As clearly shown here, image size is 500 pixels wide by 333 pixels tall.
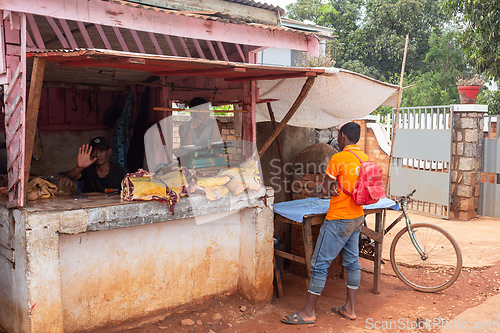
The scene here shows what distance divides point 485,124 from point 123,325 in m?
7.64

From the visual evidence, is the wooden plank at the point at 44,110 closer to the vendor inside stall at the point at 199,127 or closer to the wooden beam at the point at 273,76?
the vendor inside stall at the point at 199,127

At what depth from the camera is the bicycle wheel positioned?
4.77 m

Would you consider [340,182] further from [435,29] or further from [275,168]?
[435,29]

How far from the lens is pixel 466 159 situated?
8.00 m

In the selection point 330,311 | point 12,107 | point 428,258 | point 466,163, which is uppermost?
point 12,107

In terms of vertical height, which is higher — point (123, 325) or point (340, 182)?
point (340, 182)

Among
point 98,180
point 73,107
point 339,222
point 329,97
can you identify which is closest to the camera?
point 339,222

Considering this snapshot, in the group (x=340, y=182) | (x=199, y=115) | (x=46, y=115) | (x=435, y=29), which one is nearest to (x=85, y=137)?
(x=46, y=115)

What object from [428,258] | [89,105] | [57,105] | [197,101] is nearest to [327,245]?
[428,258]

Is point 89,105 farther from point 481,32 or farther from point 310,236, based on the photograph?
point 481,32

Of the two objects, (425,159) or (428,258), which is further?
(425,159)

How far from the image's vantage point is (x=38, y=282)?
306cm

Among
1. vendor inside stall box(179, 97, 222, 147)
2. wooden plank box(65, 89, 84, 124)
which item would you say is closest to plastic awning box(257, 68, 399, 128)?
vendor inside stall box(179, 97, 222, 147)

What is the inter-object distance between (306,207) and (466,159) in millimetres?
4771
